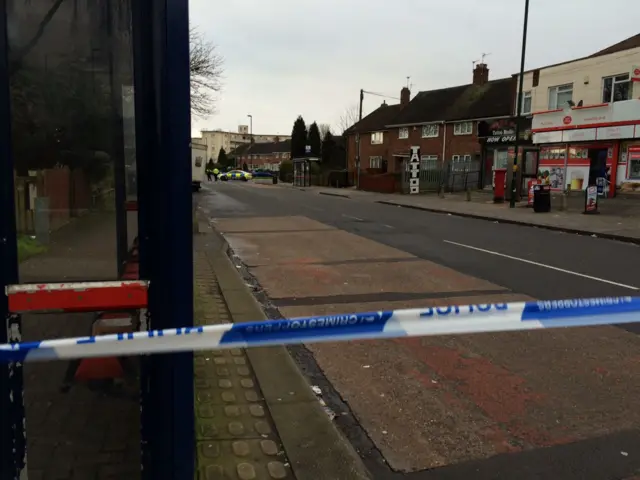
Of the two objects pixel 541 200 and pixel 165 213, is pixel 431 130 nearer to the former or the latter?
pixel 541 200

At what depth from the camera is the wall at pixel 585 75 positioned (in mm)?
25344

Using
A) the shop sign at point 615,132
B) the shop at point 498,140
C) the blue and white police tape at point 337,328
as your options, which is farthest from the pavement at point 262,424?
the shop at point 498,140

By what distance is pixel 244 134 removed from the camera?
180m

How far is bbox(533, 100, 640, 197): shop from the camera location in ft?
79.2

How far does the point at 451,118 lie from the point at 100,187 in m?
42.9

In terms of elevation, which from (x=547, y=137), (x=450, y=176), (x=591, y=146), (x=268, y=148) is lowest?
(x=450, y=176)

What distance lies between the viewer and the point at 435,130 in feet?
149

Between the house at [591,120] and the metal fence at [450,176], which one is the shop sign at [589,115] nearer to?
the house at [591,120]

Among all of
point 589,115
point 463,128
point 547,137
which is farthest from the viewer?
point 463,128

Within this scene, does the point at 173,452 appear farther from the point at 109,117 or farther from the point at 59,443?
the point at 109,117

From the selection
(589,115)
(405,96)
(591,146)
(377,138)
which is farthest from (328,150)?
(589,115)

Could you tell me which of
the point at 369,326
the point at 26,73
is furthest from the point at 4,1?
the point at 369,326

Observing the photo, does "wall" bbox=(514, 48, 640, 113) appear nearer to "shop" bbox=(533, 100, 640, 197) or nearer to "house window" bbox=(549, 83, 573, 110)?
"house window" bbox=(549, 83, 573, 110)

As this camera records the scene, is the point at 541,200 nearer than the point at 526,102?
Yes
